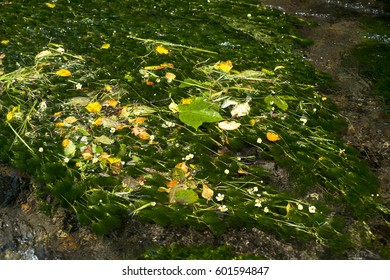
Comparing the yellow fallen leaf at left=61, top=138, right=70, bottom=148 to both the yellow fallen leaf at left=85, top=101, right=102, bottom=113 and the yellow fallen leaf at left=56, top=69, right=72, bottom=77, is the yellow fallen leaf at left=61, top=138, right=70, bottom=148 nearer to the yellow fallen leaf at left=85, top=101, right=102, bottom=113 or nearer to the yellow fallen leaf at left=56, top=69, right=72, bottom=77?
the yellow fallen leaf at left=85, top=101, right=102, bottom=113

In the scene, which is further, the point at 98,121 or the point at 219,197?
the point at 98,121

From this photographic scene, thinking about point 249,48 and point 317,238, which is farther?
point 249,48

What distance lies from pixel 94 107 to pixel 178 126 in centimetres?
76

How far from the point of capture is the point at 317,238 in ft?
10.7

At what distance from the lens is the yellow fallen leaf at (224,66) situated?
4762mm

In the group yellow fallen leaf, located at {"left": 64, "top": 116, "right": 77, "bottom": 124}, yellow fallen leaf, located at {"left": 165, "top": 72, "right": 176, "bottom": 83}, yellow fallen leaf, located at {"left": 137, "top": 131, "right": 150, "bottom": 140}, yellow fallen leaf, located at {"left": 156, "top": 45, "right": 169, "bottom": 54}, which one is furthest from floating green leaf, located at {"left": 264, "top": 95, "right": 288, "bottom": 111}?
yellow fallen leaf, located at {"left": 64, "top": 116, "right": 77, "bottom": 124}

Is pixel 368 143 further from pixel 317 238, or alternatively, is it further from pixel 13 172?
pixel 13 172

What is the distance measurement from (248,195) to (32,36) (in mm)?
3128

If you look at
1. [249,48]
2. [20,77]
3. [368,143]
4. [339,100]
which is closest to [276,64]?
[249,48]

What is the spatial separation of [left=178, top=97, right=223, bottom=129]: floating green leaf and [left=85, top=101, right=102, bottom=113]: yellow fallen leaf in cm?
69

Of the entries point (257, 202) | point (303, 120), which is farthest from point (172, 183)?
point (303, 120)

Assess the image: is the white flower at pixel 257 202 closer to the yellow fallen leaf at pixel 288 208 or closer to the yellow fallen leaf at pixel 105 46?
the yellow fallen leaf at pixel 288 208

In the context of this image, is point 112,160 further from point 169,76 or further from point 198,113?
point 169,76

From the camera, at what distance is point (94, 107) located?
167 inches
